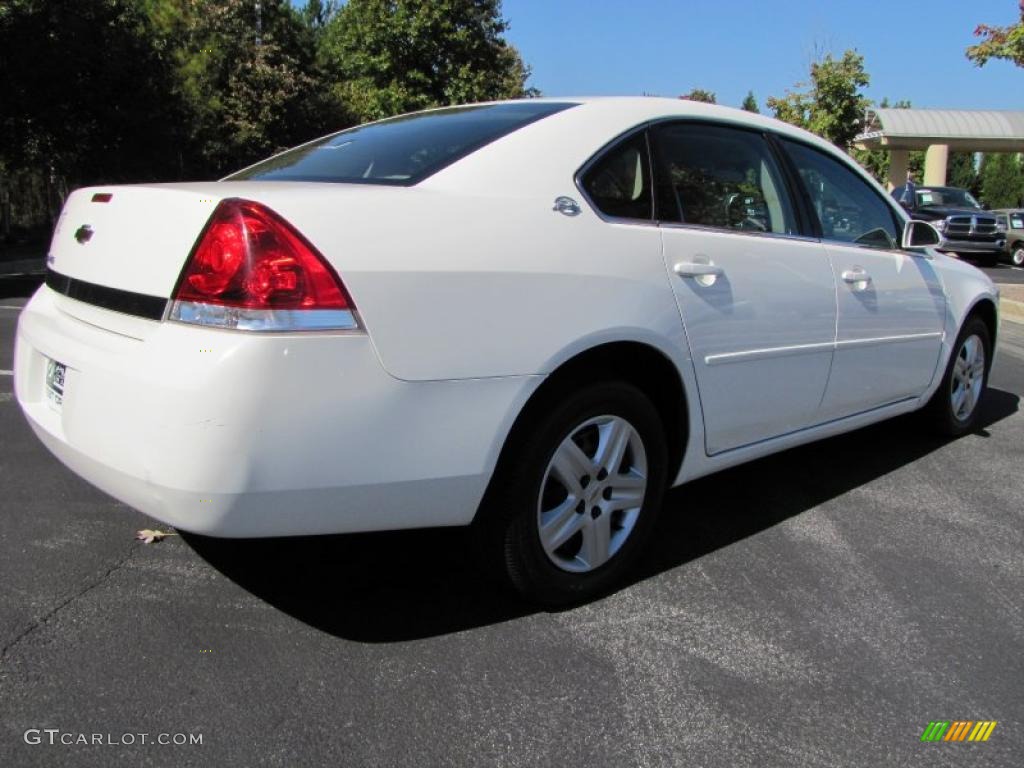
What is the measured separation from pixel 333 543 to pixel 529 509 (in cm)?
106

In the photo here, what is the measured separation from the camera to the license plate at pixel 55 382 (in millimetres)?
2574

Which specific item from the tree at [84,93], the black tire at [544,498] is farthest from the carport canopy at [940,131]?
the black tire at [544,498]

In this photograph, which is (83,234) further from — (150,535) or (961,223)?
(961,223)

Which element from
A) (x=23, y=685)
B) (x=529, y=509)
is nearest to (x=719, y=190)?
(x=529, y=509)

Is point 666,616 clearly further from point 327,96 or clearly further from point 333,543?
point 327,96

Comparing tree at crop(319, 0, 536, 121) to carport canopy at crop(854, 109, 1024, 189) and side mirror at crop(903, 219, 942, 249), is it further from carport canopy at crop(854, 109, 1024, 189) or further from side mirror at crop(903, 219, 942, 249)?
side mirror at crop(903, 219, 942, 249)

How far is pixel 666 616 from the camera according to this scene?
9.31ft

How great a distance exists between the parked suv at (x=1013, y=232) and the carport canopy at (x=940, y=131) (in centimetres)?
657

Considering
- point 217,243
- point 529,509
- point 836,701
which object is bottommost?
point 836,701

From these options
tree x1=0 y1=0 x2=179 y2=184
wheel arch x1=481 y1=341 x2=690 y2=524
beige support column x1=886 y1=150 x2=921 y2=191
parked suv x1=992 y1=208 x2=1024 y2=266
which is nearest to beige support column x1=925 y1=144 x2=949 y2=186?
beige support column x1=886 y1=150 x2=921 y2=191

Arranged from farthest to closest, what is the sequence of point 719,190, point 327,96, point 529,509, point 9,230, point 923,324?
point 327,96 < point 9,230 < point 923,324 < point 719,190 < point 529,509

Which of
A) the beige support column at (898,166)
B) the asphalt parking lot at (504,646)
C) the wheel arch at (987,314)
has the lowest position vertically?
the asphalt parking lot at (504,646)

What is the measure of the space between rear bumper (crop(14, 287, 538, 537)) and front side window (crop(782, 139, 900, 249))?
6.79 feet

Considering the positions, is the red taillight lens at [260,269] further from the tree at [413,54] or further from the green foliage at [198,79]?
the tree at [413,54]
